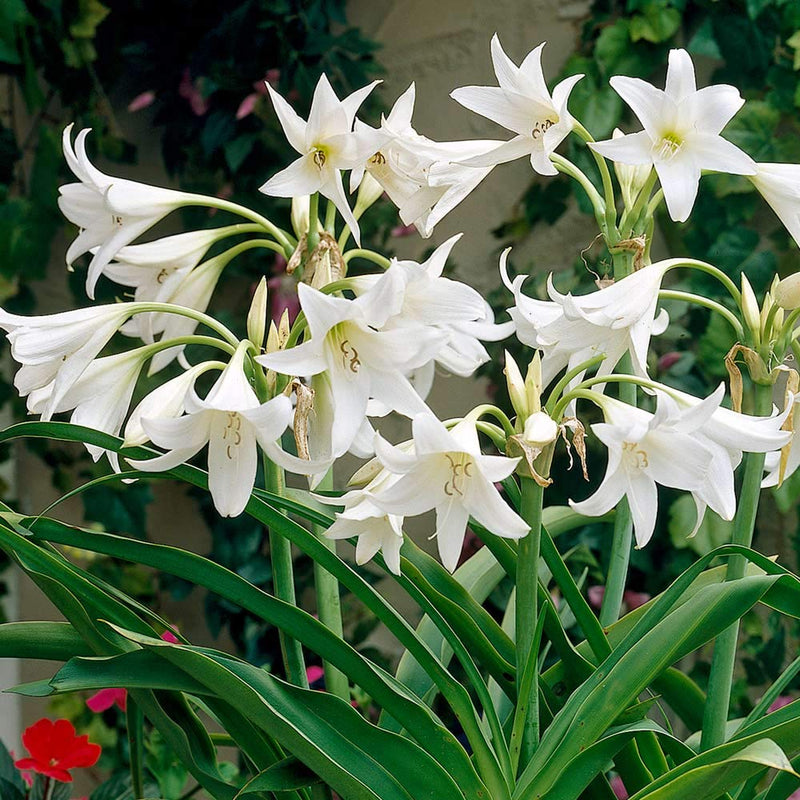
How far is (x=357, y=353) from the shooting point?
1.83 feet

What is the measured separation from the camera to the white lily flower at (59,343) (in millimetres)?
583

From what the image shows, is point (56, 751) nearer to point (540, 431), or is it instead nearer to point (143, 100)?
point (540, 431)

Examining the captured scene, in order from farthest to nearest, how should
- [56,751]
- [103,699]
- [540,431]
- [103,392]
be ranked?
1. [103,699]
2. [56,751]
3. [103,392]
4. [540,431]

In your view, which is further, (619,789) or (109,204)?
(619,789)

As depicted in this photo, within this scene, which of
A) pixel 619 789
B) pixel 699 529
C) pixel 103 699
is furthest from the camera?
pixel 699 529

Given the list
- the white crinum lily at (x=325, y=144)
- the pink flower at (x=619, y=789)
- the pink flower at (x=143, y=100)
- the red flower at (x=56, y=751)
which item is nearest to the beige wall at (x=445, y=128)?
the pink flower at (x=143, y=100)

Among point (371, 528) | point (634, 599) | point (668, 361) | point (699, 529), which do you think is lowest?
point (634, 599)

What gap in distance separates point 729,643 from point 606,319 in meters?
0.23

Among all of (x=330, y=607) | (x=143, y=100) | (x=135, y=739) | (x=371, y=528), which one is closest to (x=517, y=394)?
(x=371, y=528)

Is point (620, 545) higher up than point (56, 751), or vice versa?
point (620, 545)

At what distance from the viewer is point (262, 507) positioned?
58 cm

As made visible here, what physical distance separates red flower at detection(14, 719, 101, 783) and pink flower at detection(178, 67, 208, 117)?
3.86 feet

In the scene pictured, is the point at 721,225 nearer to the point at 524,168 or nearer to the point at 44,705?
the point at 524,168

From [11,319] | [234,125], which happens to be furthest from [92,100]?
[11,319]
